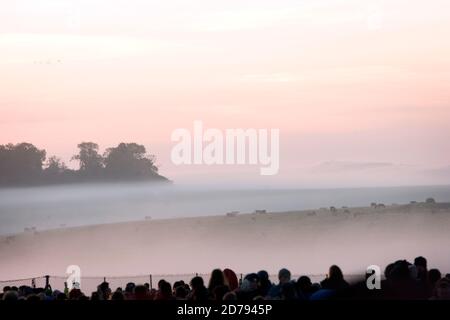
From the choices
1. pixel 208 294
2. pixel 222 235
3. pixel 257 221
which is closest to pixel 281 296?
pixel 208 294

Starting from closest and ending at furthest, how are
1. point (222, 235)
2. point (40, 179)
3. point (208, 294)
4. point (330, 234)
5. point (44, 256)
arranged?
point (208, 294) → point (44, 256) → point (330, 234) → point (222, 235) → point (40, 179)

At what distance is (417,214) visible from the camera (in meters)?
179

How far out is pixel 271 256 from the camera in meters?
157

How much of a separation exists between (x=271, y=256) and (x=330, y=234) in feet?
57.1

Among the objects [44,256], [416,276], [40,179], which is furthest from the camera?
[40,179]

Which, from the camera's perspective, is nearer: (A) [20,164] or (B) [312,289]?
(B) [312,289]

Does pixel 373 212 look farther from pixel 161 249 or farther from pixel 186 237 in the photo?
pixel 161 249

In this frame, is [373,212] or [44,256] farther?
[373,212]

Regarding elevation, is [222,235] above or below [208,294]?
above

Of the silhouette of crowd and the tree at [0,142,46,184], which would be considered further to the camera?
the tree at [0,142,46,184]

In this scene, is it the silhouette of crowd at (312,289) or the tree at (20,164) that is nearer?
the silhouette of crowd at (312,289)

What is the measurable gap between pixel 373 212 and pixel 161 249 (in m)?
42.0
